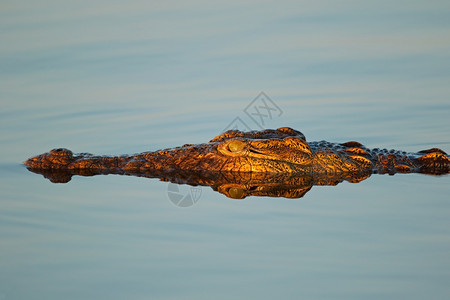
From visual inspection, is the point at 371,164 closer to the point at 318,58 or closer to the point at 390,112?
the point at 390,112

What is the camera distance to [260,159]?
14.2m

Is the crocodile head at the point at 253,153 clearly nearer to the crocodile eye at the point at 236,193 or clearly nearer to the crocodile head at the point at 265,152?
the crocodile head at the point at 265,152

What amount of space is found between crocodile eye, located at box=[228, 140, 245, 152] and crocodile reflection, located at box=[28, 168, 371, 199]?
0.35m

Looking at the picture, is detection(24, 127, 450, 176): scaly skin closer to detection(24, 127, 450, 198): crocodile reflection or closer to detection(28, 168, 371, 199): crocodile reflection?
detection(24, 127, 450, 198): crocodile reflection

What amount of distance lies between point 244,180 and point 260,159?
0.47m

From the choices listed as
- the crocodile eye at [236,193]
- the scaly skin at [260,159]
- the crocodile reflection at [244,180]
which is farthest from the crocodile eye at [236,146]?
the crocodile eye at [236,193]

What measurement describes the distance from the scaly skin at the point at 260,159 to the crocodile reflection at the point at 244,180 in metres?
0.11

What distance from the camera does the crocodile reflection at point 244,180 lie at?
13.2 m

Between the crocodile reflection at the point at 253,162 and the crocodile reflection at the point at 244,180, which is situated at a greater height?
the crocodile reflection at the point at 253,162

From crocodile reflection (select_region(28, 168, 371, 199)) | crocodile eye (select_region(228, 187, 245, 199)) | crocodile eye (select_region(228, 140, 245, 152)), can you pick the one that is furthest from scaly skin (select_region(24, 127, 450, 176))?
crocodile eye (select_region(228, 187, 245, 199))

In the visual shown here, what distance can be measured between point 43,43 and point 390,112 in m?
7.79

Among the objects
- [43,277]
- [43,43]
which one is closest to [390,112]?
[43,43]

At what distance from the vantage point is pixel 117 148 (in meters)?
15.5

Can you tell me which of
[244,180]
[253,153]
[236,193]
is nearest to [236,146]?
[253,153]
